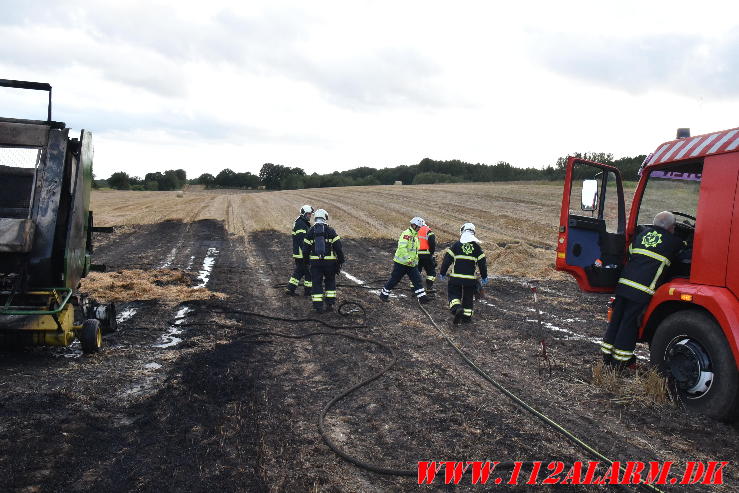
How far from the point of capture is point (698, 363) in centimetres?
501

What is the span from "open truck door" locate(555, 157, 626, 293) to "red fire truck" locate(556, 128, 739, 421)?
1 centimetres

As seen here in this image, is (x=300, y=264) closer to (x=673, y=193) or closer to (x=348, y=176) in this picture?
(x=673, y=193)

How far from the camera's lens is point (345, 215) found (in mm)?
29500

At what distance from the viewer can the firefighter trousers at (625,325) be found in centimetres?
577

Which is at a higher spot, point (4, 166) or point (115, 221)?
point (4, 166)

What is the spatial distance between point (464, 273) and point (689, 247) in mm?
3656

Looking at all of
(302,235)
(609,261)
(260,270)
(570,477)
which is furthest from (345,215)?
(570,477)

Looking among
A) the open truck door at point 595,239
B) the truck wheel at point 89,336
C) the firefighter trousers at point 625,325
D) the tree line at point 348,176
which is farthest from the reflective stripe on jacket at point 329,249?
the tree line at point 348,176

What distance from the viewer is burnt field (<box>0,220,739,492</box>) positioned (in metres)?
3.84

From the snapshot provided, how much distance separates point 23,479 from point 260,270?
34.7 ft

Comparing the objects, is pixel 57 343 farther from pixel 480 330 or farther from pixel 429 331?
pixel 480 330

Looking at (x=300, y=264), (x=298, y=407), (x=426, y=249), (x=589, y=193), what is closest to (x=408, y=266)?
(x=426, y=249)

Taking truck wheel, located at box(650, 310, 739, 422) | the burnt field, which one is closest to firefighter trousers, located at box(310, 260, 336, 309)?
the burnt field

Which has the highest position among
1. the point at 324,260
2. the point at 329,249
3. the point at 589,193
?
the point at 589,193
